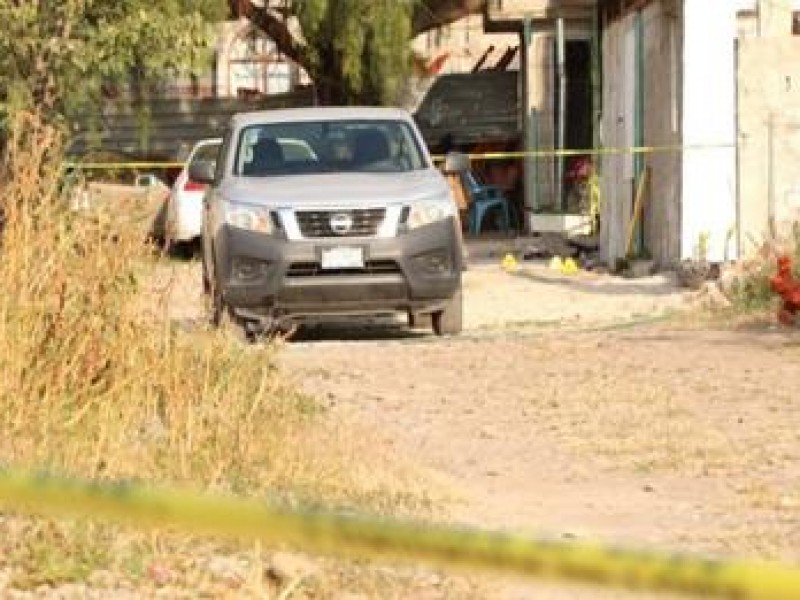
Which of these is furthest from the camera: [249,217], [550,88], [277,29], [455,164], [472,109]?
[472,109]

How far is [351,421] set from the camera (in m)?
9.13

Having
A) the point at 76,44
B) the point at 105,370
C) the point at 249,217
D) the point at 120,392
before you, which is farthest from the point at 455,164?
the point at 120,392

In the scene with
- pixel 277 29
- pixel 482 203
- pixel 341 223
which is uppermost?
pixel 277 29

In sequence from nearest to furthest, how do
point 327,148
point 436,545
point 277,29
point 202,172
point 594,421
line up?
1. point 436,545
2. point 594,421
3. point 327,148
4. point 202,172
5. point 277,29

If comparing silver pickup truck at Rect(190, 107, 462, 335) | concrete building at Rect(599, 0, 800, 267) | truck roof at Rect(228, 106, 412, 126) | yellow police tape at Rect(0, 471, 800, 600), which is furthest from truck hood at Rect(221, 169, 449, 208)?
yellow police tape at Rect(0, 471, 800, 600)

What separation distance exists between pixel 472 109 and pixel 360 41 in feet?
16.0

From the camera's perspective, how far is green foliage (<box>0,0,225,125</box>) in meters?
11.9

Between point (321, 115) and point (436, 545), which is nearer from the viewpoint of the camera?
point (436, 545)

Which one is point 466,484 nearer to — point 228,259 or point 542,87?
point 228,259

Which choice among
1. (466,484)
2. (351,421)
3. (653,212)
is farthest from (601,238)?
(466,484)

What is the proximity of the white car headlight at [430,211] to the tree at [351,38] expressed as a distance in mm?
13497

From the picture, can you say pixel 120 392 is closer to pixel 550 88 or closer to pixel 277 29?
pixel 550 88

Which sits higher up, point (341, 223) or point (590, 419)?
point (341, 223)

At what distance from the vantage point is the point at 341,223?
12.7 m
